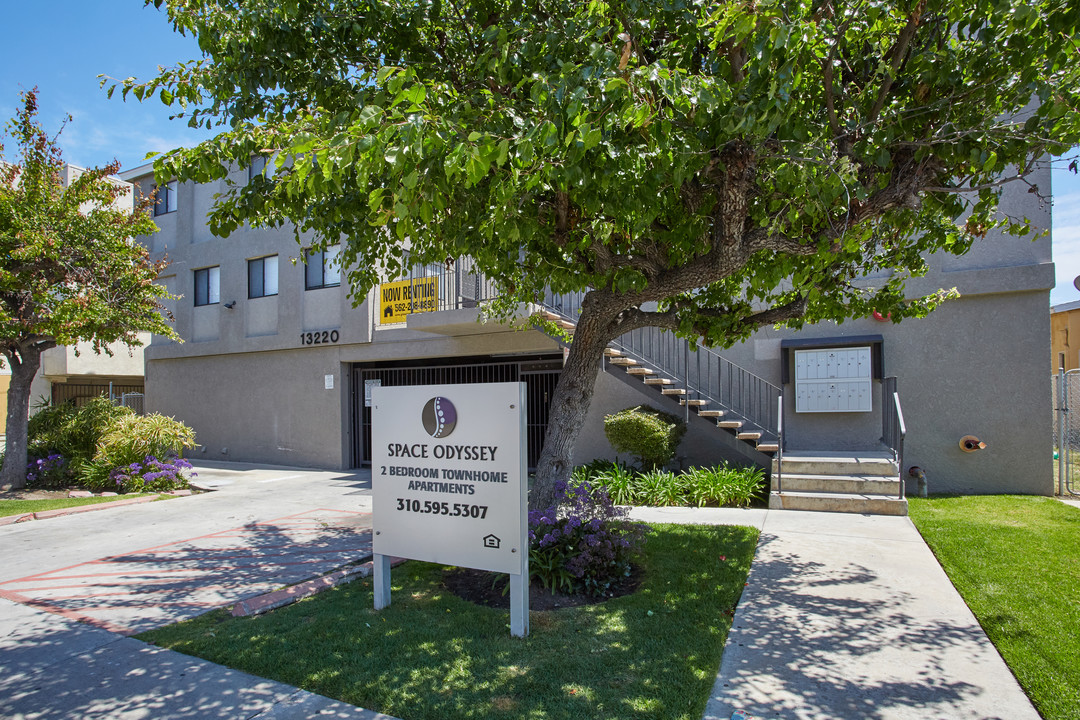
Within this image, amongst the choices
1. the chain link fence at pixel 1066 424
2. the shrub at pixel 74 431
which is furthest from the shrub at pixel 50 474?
the chain link fence at pixel 1066 424

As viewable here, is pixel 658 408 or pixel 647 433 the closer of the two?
pixel 647 433

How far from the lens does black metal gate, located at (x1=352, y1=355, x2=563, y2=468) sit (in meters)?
14.0

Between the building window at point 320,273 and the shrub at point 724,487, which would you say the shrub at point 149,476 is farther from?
the shrub at point 724,487

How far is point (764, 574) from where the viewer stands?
618 centimetres

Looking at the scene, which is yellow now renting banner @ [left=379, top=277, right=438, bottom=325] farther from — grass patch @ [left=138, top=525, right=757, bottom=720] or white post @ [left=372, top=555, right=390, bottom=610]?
white post @ [left=372, top=555, right=390, bottom=610]

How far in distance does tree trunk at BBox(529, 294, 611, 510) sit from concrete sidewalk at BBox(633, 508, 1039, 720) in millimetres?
1963

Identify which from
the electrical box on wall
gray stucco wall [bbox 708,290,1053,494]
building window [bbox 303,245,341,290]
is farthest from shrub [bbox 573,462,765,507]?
building window [bbox 303,245,341,290]

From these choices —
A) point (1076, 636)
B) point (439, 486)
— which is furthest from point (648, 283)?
point (1076, 636)

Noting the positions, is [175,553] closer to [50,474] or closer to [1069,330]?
[50,474]

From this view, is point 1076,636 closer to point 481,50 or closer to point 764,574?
point 764,574

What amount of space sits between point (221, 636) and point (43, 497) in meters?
9.25

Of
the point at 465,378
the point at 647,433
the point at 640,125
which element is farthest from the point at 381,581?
the point at 465,378

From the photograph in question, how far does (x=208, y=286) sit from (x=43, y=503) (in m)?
9.56

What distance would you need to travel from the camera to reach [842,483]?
29.8 ft
